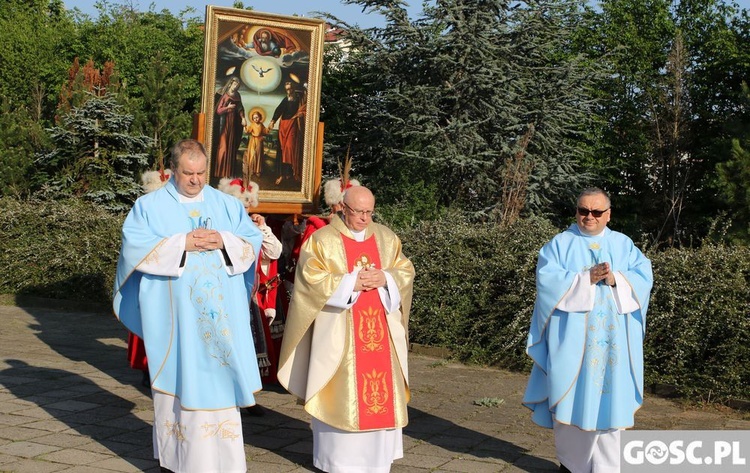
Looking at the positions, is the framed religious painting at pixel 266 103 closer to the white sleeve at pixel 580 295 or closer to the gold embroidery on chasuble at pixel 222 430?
the gold embroidery on chasuble at pixel 222 430

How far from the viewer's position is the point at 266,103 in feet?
34.7

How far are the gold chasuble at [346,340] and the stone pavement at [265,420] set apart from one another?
0.46 meters

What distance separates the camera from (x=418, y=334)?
11.3 m

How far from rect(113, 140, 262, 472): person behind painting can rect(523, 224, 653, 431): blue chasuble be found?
1.89 meters

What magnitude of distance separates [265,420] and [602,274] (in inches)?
119

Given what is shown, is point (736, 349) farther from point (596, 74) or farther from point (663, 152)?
point (663, 152)

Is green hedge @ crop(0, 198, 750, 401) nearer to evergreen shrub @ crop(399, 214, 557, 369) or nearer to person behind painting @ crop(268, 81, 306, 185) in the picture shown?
evergreen shrub @ crop(399, 214, 557, 369)

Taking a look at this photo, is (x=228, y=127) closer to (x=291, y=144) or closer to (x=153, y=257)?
(x=291, y=144)

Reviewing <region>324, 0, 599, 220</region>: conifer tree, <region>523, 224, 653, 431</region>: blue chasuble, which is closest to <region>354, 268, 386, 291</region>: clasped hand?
<region>523, 224, 653, 431</region>: blue chasuble

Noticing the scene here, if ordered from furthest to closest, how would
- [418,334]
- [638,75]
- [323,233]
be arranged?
[638,75] < [418,334] < [323,233]

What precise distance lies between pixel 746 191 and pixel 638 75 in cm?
628

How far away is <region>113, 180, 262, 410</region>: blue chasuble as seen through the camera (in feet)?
19.7

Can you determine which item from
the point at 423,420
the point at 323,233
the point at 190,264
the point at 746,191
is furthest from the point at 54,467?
the point at 746,191

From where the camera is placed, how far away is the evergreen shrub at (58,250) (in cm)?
1496
